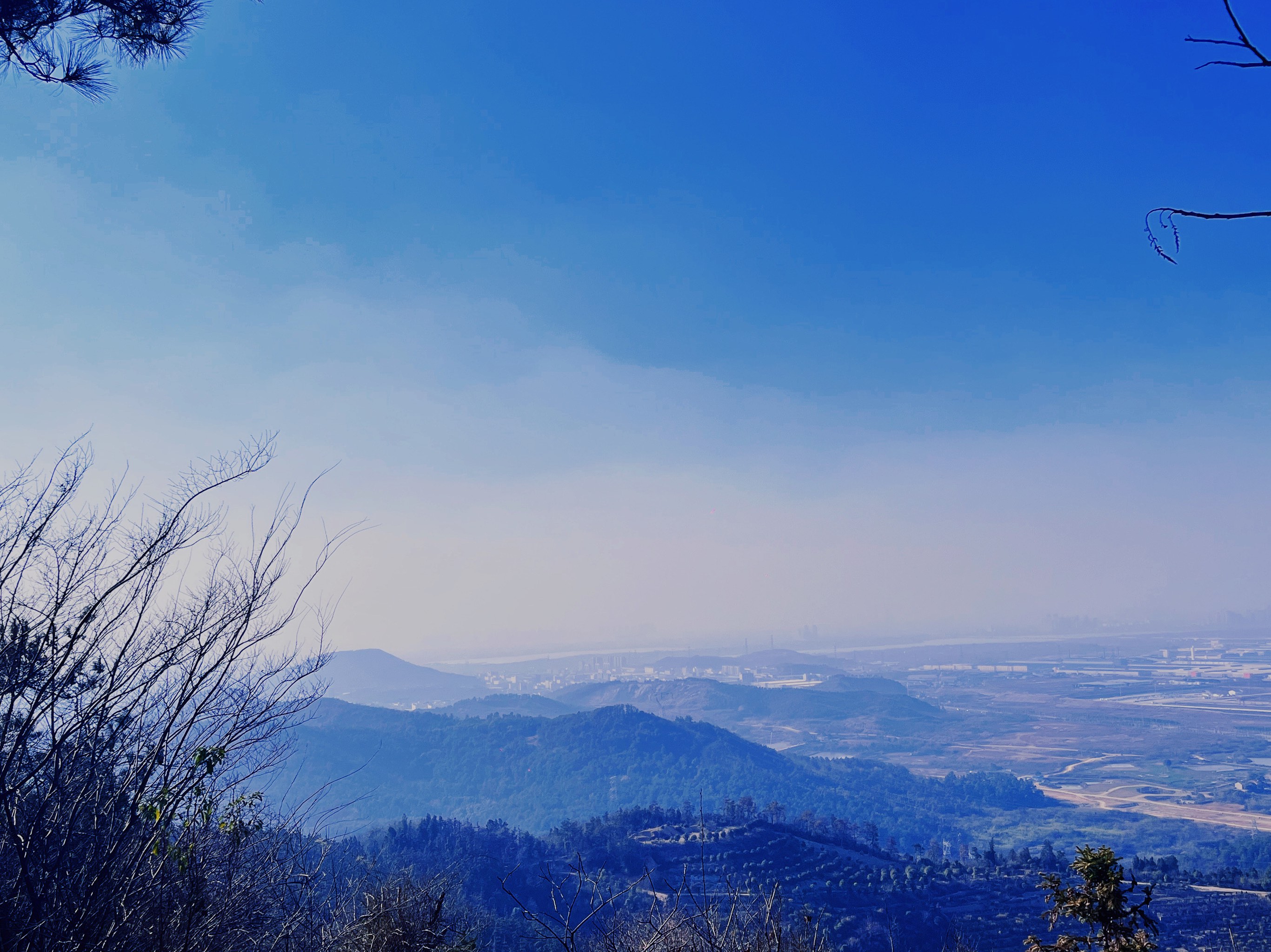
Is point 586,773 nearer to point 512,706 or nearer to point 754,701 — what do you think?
point 512,706

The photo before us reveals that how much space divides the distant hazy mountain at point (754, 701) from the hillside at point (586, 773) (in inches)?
1336

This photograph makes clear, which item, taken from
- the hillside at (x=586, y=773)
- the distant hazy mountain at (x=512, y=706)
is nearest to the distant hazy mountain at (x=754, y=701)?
the distant hazy mountain at (x=512, y=706)

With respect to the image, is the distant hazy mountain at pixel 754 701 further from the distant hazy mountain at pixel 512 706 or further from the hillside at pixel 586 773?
the hillside at pixel 586 773

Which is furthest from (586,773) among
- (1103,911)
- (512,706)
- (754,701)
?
(1103,911)

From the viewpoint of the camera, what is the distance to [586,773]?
112 m

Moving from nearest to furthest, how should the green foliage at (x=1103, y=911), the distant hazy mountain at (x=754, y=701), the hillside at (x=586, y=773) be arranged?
the green foliage at (x=1103, y=911) → the hillside at (x=586, y=773) → the distant hazy mountain at (x=754, y=701)

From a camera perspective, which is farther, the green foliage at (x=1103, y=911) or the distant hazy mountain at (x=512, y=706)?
the distant hazy mountain at (x=512, y=706)

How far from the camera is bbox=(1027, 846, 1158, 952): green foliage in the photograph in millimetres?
4938

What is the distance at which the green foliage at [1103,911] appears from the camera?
16.2 feet

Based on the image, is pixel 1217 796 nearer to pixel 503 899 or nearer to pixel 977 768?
pixel 977 768

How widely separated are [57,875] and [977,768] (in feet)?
423

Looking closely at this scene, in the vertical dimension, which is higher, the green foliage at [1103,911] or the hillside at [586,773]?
the green foliage at [1103,911]

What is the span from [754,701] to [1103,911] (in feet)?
577

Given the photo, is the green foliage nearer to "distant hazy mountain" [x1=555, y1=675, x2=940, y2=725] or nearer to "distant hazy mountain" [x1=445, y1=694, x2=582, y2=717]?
"distant hazy mountain" [x1=555, y1=675, x2=940, y2=725]
